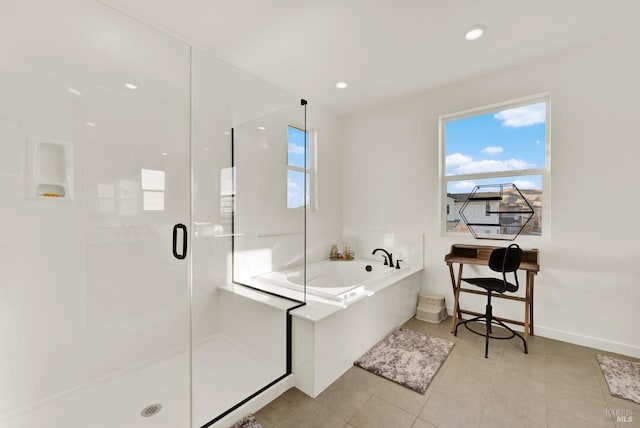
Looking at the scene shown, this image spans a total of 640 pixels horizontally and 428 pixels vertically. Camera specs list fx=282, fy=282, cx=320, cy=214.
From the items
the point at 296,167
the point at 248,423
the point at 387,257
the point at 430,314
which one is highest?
the point at 296,167

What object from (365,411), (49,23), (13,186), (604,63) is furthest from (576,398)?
(49,23)

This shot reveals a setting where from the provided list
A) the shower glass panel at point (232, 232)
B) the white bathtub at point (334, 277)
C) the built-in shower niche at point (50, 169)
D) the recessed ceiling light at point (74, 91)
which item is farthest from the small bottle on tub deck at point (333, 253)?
the recessed ceiling light at point (74, 91)

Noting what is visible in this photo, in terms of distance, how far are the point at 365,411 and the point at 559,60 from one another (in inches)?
131

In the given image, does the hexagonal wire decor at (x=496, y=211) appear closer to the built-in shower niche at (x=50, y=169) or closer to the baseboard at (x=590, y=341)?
the baseboard at (x=590, y=341)

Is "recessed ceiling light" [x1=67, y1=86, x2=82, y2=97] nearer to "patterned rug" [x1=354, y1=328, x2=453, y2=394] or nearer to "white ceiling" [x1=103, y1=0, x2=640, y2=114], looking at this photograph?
"white ceiling" [x1=103, y1=0, x2=640, y2=114]

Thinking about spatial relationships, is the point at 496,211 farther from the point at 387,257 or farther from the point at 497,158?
the point at 387,257

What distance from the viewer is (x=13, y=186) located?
156cm

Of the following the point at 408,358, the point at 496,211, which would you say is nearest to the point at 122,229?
the point at 408,358

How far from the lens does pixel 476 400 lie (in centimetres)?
181

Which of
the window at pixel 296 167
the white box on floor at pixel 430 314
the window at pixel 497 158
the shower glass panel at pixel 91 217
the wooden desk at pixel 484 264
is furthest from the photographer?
the white box on floor at pixel 430 314

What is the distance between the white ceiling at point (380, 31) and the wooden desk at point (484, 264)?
5.93ft

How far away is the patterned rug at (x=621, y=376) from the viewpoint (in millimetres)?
1841

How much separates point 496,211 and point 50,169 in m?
3.70

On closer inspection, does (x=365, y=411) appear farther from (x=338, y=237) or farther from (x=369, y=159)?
(x=369, y=159)
